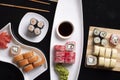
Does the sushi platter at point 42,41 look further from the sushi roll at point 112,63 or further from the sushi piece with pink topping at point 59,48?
the sushi roll at point 112,63

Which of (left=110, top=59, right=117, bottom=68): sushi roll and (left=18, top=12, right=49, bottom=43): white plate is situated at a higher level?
(left=18, top=12, right=49, bottom=43): white plate

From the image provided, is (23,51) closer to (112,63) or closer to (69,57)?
(69,57)

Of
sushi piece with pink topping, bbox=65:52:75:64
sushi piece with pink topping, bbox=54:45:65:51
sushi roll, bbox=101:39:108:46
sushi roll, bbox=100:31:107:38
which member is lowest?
sushi piece with pink topping, bbox=65:52:75:64

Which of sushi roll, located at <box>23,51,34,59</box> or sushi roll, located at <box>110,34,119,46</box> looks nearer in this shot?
sushi roll, located at <box>23,51,34,59</box>

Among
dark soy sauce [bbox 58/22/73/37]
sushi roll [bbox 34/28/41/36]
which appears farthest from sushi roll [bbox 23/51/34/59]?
dark soy sauce [bbox 58/22/73/37]

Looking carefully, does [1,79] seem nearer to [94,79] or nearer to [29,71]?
[29,71]

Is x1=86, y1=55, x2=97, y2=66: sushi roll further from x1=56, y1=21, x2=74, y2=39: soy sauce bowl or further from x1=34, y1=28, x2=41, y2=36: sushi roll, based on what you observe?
x1=34, y1=28, x2=41, y2=36: sushi roll

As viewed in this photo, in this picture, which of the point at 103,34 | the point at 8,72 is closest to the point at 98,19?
the point at 103,34

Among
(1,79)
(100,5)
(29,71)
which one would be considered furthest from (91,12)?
(1,79)
